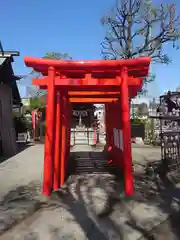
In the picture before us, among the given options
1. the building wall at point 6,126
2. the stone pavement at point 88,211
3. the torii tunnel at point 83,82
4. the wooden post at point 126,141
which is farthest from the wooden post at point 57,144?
the building wall at point 6,126

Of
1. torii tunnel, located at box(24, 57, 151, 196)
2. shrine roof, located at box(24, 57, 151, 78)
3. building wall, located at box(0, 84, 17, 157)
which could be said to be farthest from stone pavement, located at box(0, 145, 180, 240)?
building wall, located at box(0, 84, 17, 157)

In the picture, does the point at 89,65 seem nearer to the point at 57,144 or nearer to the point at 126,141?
the point at 126,141

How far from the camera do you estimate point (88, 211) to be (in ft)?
17.4

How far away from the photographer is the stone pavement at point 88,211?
4344 millimetres

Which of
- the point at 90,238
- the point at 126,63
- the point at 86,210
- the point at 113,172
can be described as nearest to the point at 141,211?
the point at 86,210

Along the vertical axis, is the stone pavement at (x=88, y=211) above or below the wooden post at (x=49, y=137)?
below

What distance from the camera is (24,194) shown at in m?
6.57

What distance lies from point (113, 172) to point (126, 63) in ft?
12.8

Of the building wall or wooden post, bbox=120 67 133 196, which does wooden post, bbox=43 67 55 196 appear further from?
the building wall

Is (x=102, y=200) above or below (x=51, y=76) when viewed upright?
below

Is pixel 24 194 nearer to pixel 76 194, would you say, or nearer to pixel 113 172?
pixel 76 194

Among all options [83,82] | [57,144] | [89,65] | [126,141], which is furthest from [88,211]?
[89,65]

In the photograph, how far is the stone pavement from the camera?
4.34m

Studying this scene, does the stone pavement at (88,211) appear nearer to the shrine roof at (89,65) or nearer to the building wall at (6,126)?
the shrine roof at (89,65)
